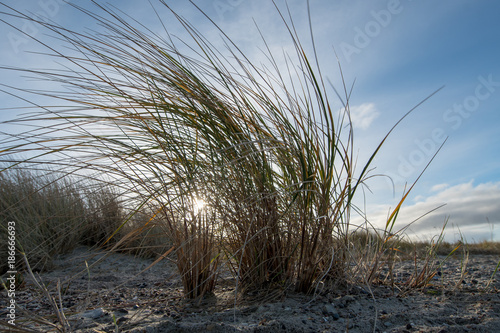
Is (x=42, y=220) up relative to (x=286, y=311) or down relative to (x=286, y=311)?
up

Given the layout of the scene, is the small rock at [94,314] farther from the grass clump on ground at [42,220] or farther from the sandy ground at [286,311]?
the grass clump on ground at [42,220]

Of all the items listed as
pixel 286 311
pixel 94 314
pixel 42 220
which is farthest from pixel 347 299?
pixel 42 220

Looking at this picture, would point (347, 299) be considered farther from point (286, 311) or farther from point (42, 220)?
point (42, 220)

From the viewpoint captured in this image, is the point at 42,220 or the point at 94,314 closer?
the point at 94,314

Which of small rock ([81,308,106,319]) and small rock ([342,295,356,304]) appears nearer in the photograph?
small rock ([81,308,106,319])

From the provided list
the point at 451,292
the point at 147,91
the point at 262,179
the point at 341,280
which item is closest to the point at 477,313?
the point at 451,292

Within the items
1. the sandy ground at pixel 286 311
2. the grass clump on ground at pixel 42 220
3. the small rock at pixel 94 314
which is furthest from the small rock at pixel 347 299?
the grass clump on ground at pixel 42 220

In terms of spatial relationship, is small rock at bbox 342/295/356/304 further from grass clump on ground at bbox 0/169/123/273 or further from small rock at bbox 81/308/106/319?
grass clump on ground at bbox 0/169/123/273

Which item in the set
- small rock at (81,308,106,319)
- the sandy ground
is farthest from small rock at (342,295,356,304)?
small rock at (81,308,106,319)

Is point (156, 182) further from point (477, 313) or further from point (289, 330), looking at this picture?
point (477, 313)

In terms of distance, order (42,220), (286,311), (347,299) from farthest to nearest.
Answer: (42,220), (347,299), (286,311)

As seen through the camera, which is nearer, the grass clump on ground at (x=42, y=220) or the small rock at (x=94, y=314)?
the small rock at (x=94, y=314)

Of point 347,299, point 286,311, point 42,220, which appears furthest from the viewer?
point 42,220

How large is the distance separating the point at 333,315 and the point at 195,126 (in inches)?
48.5
